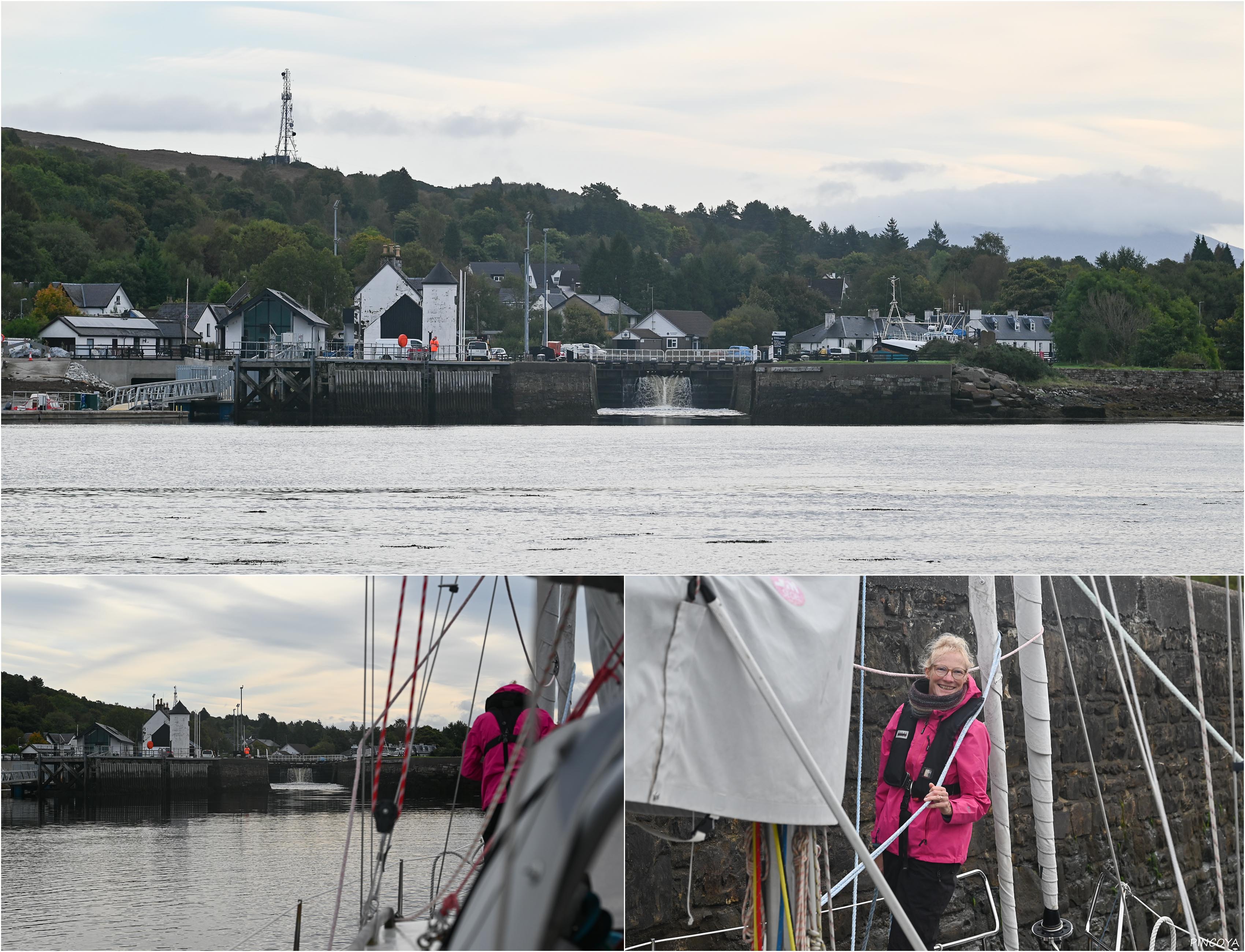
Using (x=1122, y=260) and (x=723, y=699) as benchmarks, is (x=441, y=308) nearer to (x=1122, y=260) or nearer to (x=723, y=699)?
(x=1122, y=260)

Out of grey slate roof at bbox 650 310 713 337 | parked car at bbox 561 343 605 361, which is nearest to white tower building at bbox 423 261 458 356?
parked car at bbox 561 343 605 361

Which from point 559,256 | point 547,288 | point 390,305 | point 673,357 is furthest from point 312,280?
point 673,357

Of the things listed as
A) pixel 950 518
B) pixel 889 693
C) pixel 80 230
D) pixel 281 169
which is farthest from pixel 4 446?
pixel 889 693

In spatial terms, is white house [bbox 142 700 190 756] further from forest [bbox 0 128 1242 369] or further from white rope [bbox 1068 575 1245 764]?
forest [bbox 0 128 1242 369]

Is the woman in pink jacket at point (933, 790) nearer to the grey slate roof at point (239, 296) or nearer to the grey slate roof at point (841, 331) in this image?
the grey slate roof at point (239, 296)

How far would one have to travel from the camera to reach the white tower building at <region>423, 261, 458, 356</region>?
66562mm

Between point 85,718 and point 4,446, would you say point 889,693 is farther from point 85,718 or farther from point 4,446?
point 4,446

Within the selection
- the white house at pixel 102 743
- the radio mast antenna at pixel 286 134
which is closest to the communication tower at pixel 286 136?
the radio mast antenna at pixel 286 134

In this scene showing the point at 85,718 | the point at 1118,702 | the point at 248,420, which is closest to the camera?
the point at 85,718

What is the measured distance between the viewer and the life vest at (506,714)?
165 inches

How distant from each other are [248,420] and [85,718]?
59.4 m

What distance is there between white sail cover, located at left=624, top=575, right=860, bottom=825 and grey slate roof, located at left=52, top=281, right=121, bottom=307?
193 ft

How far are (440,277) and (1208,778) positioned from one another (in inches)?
2534

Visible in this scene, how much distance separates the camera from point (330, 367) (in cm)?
6234
